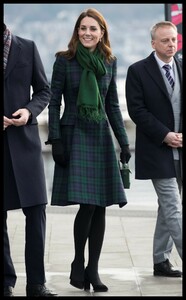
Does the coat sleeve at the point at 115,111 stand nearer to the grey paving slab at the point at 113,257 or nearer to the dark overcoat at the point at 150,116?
the dark overcoat at the point at 150,116

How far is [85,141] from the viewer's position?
7.01 meters

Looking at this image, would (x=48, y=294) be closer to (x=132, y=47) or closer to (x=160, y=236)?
(x=160, y=236)

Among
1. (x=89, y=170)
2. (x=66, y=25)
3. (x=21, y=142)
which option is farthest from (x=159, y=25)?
(x=66, y=25)

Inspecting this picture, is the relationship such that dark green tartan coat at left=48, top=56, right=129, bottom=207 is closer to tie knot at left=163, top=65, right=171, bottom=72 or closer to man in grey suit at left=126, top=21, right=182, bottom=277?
man in grey suit at left=126, top=21, right=182, bottom=277

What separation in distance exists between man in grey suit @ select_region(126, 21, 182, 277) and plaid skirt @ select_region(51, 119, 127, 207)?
33 cm

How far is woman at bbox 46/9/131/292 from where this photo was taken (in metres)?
6.99

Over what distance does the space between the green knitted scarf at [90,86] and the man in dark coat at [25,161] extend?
0.37 metres

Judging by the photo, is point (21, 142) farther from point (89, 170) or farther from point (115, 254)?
point (115, 254)

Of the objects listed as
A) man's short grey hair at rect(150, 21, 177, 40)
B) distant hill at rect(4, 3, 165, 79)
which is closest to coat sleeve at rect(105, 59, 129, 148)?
man's short grey hair at rect(150, 21, 177, 40)

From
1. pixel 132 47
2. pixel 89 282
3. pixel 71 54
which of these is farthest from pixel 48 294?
pixel 132 47

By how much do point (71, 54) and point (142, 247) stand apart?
2.33 metres

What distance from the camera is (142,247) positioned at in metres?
8.88

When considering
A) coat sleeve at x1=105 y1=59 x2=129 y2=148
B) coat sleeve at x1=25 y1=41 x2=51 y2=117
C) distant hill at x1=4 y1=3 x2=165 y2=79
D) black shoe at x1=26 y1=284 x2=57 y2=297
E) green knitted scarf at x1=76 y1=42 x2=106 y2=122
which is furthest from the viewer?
distant hill at x1=4 y1=3 x2=165 y2=79

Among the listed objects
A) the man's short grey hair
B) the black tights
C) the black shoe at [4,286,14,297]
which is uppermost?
the man's short grey hair
